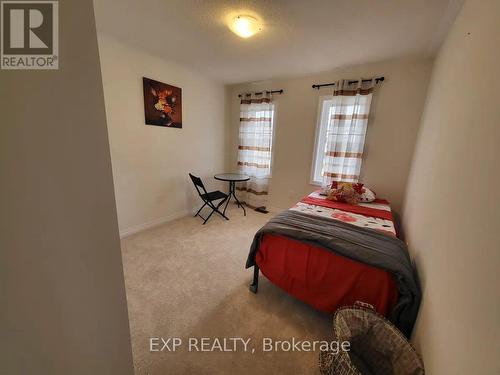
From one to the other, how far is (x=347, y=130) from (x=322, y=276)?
2260 millimetres

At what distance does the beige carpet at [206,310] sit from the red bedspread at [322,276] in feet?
0.78

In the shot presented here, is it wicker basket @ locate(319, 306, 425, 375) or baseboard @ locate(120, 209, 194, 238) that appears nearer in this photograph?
wicker basket @ locate(319, 306, 425, 375)

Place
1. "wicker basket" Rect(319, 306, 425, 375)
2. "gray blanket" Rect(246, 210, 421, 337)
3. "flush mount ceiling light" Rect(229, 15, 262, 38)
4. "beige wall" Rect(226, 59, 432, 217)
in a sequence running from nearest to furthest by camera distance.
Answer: "wicker basket" Rect(319, 306, 425, 375) < "gray blanket" Rect(246, 210, 421, 337) < "flush mount ceiling light" Rect(229, 15, 262, 38) < "beige wall" Rect(226, 59, 432, 217)

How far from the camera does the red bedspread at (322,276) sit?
1.26m

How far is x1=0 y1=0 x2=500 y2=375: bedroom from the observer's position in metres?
0.54

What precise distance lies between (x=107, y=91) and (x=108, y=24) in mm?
639

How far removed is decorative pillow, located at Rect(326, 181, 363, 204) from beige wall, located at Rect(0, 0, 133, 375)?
8.24 ft

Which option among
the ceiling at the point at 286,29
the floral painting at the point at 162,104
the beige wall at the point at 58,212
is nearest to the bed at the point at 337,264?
the beige wall at the point at 58,212

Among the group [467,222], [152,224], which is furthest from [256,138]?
[467,222]

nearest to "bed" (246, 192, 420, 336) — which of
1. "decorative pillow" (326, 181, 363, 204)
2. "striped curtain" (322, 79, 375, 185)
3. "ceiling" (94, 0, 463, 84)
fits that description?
"decorative pillow" (326, 181, 363, 204)

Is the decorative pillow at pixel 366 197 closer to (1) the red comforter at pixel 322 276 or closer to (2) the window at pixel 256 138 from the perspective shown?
(1) the red comforter at pixel 322 276

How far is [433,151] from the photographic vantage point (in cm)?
154

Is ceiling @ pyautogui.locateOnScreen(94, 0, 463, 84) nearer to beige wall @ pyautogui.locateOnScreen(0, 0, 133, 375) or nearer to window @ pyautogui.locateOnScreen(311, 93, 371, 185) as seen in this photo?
window @ pyautogui.locateOnScreen(311, 93, 371, 185)

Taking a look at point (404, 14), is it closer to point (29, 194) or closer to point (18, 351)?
point (29, 194)
